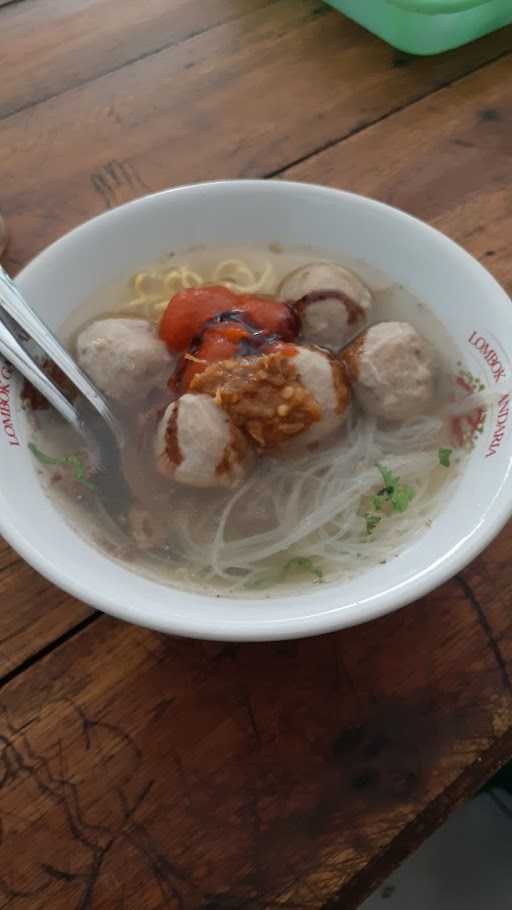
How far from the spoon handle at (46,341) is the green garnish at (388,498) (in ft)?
1.07

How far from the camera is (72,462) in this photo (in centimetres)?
94

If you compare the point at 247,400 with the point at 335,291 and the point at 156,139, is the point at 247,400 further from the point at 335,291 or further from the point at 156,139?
the point at 156,139

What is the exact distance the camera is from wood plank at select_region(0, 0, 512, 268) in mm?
1369

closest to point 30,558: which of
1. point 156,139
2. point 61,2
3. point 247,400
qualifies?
point 247,400

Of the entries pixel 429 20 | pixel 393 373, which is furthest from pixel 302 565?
pixel 429 20

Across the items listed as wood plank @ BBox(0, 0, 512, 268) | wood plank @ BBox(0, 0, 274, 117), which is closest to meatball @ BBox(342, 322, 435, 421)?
wood plank @ BBox(0, 0, 512, 268)

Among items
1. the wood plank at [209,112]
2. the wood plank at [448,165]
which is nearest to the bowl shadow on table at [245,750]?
the wood plank at [448,165]

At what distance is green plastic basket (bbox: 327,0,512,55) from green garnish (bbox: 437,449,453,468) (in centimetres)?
95

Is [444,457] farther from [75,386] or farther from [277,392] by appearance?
[75,386]

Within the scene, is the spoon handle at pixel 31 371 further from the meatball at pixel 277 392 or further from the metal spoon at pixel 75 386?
the meatball at pixel 277 392

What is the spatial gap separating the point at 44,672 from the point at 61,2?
1.46 m

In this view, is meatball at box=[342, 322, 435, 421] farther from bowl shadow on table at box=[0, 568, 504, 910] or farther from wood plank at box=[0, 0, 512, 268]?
wood plank at box=[0, 0, 512, 268]

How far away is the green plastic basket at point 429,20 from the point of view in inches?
57.6

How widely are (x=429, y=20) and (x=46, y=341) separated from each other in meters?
1.04
